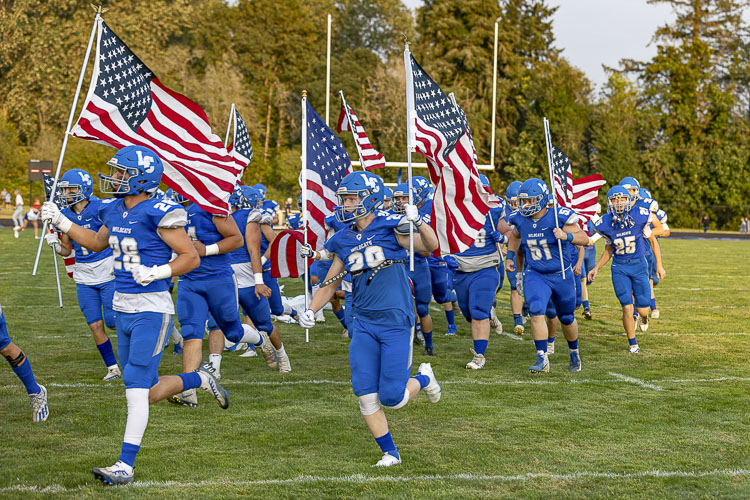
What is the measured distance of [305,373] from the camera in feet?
30.2

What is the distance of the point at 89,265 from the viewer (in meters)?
8.55

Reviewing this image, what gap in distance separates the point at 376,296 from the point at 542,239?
3633 mm

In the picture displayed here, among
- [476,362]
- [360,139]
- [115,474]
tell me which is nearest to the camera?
[115,474]

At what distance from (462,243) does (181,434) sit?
2.94 meters

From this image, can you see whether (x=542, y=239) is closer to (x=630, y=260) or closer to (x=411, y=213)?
(x=630, y=260)

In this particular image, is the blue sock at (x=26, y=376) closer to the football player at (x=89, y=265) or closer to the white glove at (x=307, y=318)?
the football player at (x=89, y=265)

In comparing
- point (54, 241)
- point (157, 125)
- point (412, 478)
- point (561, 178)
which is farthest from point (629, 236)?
point (54, 241)

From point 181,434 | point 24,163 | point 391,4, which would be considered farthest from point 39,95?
point 181,434

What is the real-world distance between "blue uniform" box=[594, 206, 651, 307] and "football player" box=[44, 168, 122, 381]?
19.5 feet

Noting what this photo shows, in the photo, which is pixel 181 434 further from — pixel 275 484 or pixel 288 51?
pixel 288 51

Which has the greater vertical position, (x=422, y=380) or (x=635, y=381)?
(x=422, y=380)

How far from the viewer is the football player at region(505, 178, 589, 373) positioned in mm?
9125

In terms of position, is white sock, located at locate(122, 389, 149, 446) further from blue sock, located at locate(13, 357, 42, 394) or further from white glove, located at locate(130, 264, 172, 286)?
blue sock, located at locate(13, 357, 42, 394)

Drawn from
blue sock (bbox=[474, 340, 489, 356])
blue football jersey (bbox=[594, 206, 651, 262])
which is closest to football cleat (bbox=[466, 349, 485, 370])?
blue sock (bbox=[474, 340, 489, 356])
